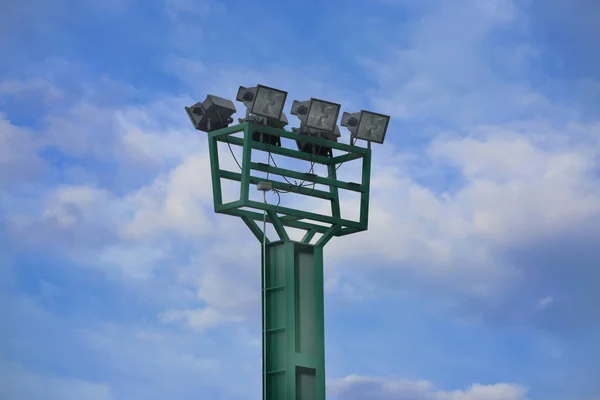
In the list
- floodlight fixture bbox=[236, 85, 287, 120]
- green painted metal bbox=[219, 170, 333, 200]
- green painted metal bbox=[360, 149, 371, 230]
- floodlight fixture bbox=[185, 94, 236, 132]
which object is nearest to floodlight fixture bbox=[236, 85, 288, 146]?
floodlight fixture bbox=[236, 85, 287, 120]

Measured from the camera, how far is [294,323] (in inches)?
1929

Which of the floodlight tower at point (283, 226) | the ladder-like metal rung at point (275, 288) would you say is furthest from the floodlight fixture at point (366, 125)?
the ladder-like metal rung at point (275, 288)

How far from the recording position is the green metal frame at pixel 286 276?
48.9m

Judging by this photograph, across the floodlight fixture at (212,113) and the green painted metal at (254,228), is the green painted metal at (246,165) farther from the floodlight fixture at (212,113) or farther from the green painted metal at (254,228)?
the green painted metal at (254,228)

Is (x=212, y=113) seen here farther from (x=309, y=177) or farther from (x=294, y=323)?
(x=294, y=323)

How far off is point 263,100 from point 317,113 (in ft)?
5.59

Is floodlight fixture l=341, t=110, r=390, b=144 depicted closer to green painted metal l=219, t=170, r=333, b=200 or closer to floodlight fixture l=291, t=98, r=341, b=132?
floodlight fixture l=291, t=98, r=341, b=132

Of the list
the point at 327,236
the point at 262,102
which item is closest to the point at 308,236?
the point at 327,236

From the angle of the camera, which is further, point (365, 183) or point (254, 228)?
point (365, 183)

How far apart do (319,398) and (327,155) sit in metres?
6.52

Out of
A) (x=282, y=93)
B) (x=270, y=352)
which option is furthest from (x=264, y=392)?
(x=282, y=93)

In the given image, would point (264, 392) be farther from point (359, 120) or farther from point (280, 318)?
point (359, 120)

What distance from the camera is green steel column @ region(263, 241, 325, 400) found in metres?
48.9

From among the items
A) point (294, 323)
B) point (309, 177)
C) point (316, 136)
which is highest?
point (316, 136)
